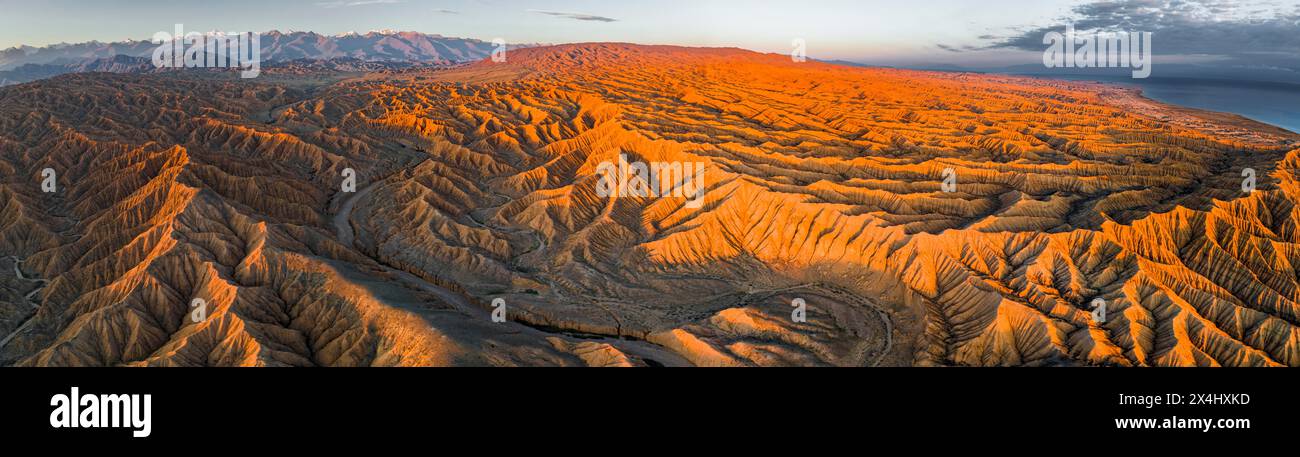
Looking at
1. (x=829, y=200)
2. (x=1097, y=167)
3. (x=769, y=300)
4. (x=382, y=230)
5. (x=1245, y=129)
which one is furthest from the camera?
(x=1245, y=129)

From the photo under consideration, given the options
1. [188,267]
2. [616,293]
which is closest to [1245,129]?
[616,293]

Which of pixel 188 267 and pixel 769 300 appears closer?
pixel 188 267

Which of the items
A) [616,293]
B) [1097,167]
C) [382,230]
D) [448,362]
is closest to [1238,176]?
[1097,167]

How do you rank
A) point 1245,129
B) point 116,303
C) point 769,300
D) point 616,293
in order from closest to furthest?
1. point 116,303
2. point 769,300
3. point 616,293
4. point 1245,129

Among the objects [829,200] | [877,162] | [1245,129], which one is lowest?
[829,200]

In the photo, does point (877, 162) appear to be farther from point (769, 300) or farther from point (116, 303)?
point (116, 303)

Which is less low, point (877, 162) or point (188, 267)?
point (877, 162)
